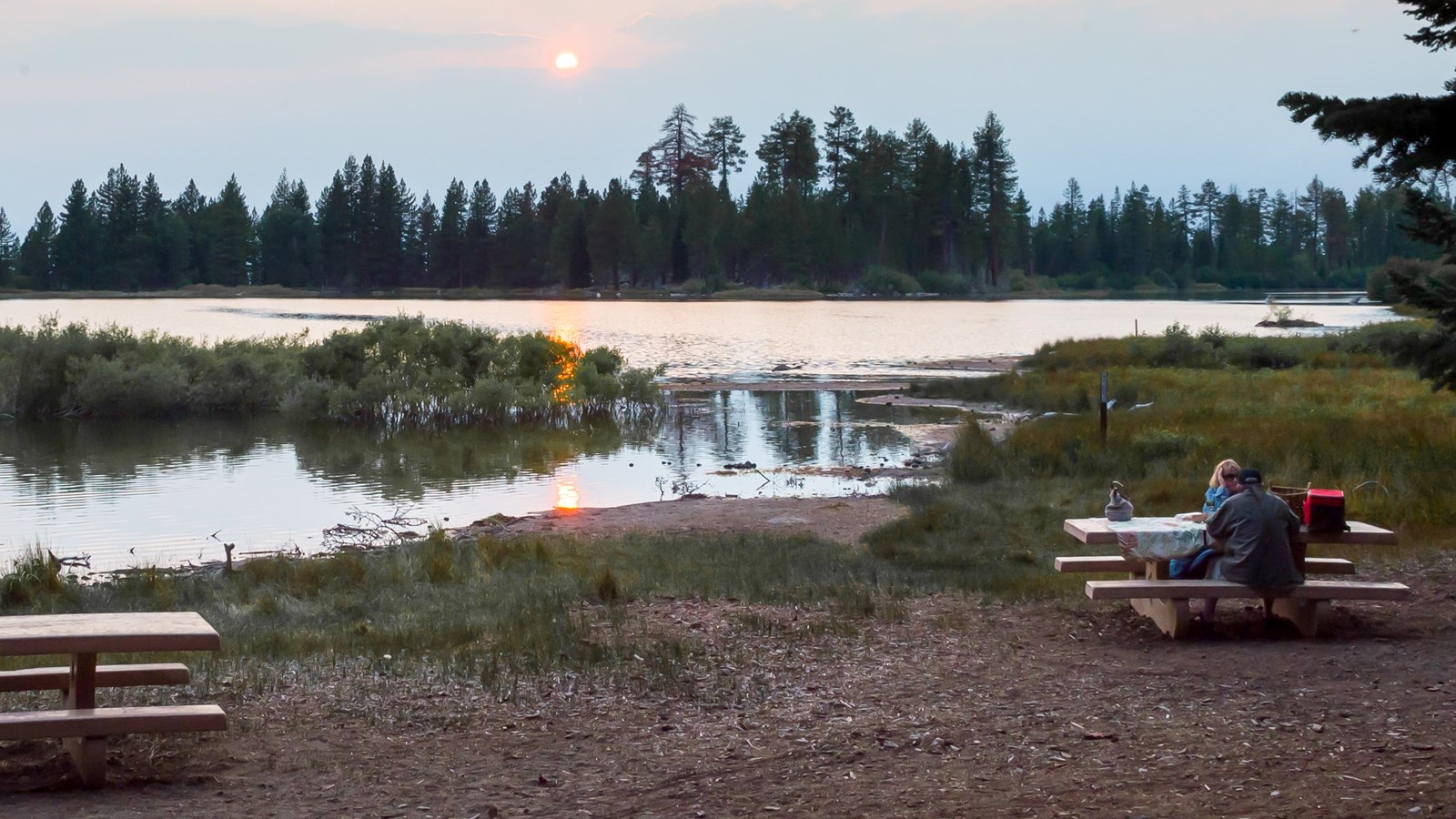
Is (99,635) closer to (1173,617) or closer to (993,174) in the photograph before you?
(1173,617)

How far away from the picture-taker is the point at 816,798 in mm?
6117

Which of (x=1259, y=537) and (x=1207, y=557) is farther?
(x=1207, y=557)

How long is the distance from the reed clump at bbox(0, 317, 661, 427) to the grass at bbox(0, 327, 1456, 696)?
14110 mm

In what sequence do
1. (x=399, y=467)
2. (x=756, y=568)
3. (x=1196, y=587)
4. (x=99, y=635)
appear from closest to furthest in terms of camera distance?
(x=99, y=635) → (x=1196, y=587) → (x=756, y=568) → (x=399, y=467)

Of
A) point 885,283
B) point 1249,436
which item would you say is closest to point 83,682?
point 1249,436

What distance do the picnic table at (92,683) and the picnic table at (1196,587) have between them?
563cm

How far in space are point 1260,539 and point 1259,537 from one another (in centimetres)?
2

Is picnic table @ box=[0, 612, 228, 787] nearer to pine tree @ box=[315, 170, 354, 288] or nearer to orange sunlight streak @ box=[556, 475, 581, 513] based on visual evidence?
orange sunlight streak @ box=[556, 475, 581, 513]

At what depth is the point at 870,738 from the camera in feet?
22.9

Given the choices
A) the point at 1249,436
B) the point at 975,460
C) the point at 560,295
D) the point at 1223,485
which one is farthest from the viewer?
the point at 560,295

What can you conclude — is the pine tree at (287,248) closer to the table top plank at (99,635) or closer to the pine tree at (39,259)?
the pine tree at (39,259)

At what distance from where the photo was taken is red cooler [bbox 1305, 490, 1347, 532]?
31.0ft

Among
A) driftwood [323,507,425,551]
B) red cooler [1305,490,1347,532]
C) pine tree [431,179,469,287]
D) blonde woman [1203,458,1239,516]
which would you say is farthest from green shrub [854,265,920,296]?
red cooler [1305,490,1347,532]

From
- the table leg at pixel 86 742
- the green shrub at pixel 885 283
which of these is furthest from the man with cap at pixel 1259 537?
the green shrub at pixel 885 283
